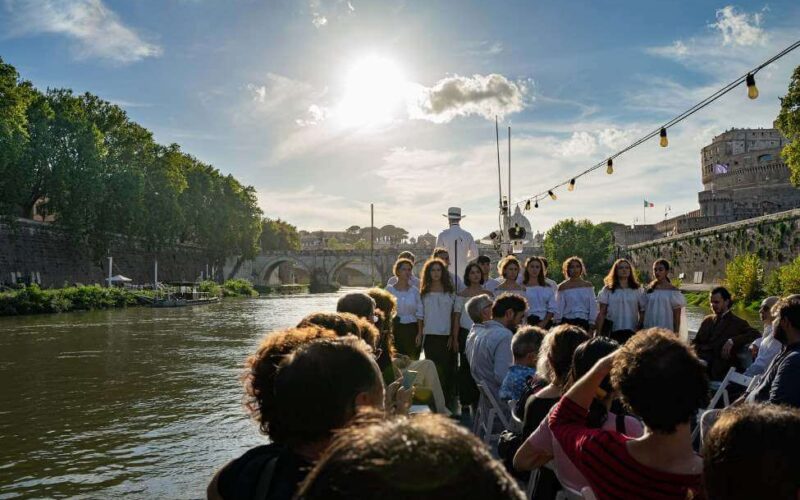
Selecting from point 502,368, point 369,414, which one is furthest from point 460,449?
point 502,368

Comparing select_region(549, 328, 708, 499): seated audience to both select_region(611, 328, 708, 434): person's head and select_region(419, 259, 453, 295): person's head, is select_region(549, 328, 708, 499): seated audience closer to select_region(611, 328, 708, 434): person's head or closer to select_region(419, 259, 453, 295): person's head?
select_region(611, 328, 708, 434): person's head

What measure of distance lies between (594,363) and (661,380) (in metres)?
0.65

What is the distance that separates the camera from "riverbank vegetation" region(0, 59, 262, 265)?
3070cm

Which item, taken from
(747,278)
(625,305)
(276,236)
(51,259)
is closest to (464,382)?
(625,305)

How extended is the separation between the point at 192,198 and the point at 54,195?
20.4 meters

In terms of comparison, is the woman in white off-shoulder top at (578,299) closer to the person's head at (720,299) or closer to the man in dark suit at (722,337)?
the man in dark suit at (722,337)

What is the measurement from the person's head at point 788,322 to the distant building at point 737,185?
5896cm

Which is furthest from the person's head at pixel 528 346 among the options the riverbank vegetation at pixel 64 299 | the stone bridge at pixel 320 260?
the stone bridge at pixel 320 260

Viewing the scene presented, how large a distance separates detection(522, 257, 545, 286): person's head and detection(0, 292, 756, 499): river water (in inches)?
143

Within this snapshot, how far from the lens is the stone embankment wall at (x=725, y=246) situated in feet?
89.2

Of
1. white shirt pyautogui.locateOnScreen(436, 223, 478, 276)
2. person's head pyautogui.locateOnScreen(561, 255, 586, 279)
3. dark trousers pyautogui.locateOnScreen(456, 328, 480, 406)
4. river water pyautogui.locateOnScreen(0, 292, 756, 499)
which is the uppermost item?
white shirt pyautogui.locateOnScreen(436, 223, 478, 276)

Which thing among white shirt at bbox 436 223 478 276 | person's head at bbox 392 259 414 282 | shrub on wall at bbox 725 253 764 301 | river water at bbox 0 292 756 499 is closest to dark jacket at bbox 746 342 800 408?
person's head at bbox 392 259 414 282

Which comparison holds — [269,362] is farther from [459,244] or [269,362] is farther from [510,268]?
[459,244]

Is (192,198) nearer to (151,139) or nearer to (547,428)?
(151,139)
